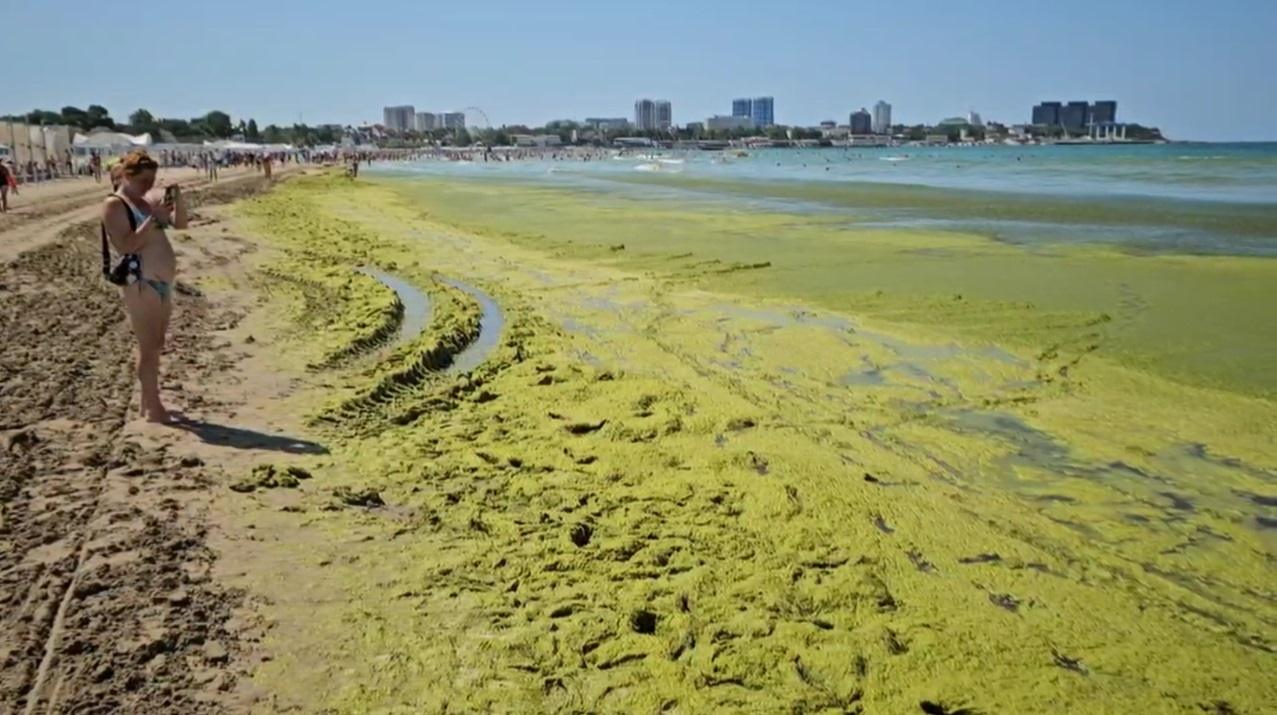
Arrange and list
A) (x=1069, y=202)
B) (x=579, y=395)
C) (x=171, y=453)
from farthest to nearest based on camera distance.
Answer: (x=1069, y=202)
(x=579, y=395)
(x=171, y=453)

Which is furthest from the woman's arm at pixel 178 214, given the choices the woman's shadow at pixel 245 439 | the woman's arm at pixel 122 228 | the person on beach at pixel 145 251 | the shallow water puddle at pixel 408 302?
the shallow water puddle at pixel 408 302

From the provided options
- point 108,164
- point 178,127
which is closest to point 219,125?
point 178,127

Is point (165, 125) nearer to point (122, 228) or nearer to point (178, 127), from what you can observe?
point (178, 127)

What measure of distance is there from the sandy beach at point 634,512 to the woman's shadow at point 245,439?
0.13ft

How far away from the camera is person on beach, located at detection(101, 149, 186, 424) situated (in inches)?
238

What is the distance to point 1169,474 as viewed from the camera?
6262 millimetres

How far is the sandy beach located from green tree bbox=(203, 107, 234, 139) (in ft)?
518

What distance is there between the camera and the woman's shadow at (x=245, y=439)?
20.1 feet

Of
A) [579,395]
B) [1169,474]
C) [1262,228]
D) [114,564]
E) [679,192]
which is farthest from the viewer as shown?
[679,192]

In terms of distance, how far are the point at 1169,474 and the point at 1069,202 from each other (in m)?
28.6

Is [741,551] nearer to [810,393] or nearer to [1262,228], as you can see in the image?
[810,393]

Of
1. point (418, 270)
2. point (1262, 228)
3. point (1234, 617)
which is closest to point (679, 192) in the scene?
point (1262, 228)

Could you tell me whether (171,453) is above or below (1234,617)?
above

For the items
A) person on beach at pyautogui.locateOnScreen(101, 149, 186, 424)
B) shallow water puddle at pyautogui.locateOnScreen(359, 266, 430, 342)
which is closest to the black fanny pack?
person on beach at pyautogui.locateOnScreen(101, 149, 186, 424)
